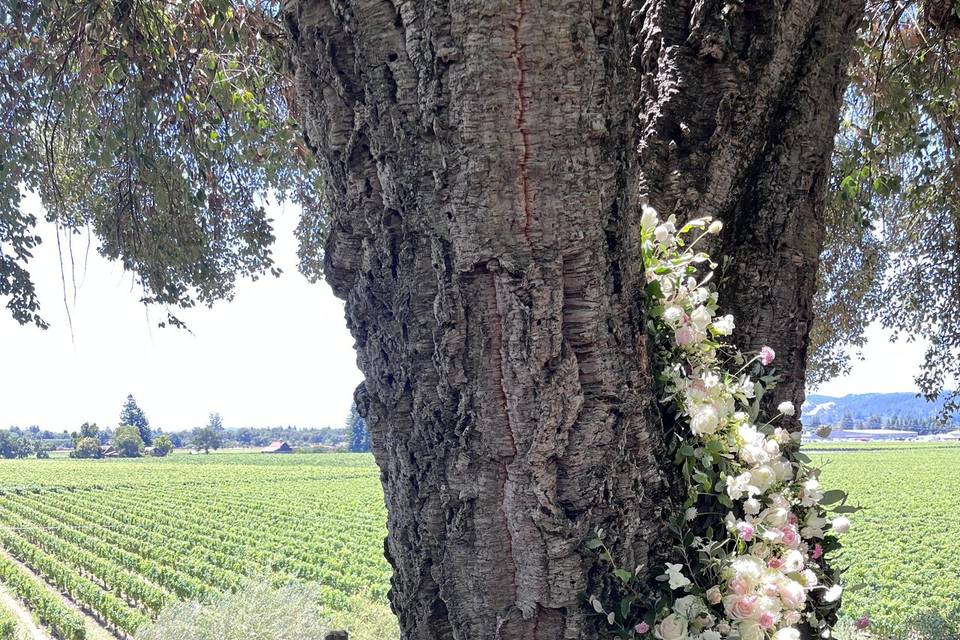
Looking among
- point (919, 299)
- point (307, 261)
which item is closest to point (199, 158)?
point (307, 261)

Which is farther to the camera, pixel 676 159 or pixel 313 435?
pixel 313 435

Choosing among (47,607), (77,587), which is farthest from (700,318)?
(77,587)

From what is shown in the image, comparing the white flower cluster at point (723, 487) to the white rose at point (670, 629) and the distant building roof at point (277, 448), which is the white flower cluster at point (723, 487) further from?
the distant building roof at point (277, 448)

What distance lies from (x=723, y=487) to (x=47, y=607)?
1740 cm

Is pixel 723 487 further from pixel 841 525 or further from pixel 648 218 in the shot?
pixel 648 218

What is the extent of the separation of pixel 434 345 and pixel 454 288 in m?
0.12

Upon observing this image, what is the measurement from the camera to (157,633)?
767cm

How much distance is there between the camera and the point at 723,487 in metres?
1.34

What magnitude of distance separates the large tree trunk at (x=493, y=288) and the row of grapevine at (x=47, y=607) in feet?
51.8

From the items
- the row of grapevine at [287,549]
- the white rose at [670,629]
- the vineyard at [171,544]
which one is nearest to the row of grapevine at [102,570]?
the vineyard at [171,544]

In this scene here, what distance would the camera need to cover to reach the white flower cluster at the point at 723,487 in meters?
1.24

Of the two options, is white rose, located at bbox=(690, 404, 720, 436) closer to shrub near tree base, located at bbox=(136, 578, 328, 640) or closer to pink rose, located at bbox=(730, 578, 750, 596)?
pink rose, located at bbox=(730, 578, 750, 596)

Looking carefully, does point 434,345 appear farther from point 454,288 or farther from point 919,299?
point 919,299

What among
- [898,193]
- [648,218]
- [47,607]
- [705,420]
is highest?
[898,193]
